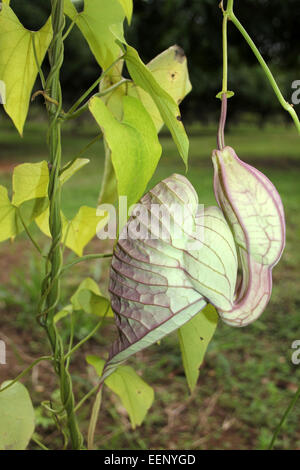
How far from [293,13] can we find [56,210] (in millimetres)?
5480

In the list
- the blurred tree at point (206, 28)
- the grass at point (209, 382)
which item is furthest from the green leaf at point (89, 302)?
the blurred tree at point (206, 28)

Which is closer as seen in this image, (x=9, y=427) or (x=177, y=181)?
(x=177, y=181)

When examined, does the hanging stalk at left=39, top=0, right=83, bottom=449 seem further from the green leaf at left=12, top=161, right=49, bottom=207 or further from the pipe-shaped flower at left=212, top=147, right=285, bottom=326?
the pipe-shaped flower at left=212, top=147, right=285, bottom=326

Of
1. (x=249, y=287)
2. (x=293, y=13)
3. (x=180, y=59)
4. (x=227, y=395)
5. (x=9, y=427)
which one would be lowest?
(x=227, y=395)

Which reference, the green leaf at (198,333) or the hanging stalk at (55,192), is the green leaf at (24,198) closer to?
the hanging stalk at (55,192)

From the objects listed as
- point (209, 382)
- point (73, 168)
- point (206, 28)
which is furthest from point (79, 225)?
point (206, 28)

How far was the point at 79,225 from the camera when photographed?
0.55 metres

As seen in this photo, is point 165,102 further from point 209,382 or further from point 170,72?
point 209,382

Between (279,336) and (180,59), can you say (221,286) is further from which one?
(279,336)

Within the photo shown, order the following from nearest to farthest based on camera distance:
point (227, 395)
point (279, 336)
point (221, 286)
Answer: point (221, 286)
point (227, 395)
point (279, 336)

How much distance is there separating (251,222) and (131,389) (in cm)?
33

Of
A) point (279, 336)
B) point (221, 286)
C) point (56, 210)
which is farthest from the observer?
point (279, 336)

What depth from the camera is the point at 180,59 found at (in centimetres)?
45
